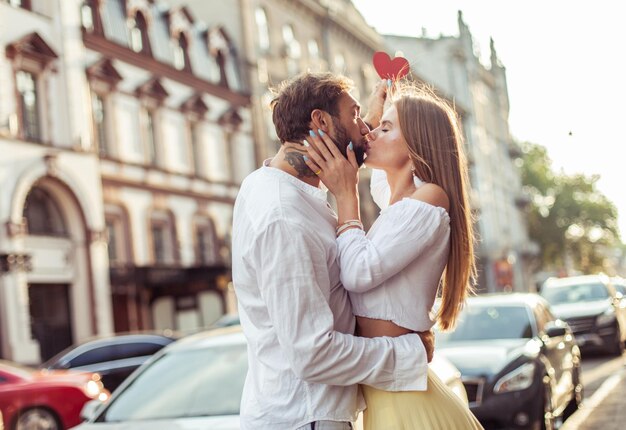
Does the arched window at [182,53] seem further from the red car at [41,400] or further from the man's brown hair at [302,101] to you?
the man's brown hair at [302,101]

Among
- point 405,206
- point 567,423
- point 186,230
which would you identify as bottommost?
point 567,423

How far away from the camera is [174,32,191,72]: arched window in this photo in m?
35.7

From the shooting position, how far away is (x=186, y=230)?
34.4m

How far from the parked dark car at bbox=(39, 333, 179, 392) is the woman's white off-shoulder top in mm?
16452

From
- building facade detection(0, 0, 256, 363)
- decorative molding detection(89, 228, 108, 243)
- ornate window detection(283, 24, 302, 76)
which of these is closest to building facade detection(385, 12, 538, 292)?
ornate window detection(283, 24, 302, 76)

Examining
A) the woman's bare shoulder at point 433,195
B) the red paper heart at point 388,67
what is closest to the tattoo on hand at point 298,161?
the woman's bare shoulder at point 433,195

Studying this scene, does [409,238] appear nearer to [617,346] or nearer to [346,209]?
[346,209]

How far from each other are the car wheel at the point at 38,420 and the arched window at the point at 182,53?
22.2 m

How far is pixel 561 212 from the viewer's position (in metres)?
100

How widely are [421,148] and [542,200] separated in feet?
329

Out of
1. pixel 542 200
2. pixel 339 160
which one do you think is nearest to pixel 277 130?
pixel 339 160

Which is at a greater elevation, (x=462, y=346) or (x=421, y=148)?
(x=421, y=148)

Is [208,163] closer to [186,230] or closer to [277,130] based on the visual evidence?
[186,230]

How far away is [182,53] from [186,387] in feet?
98.7
